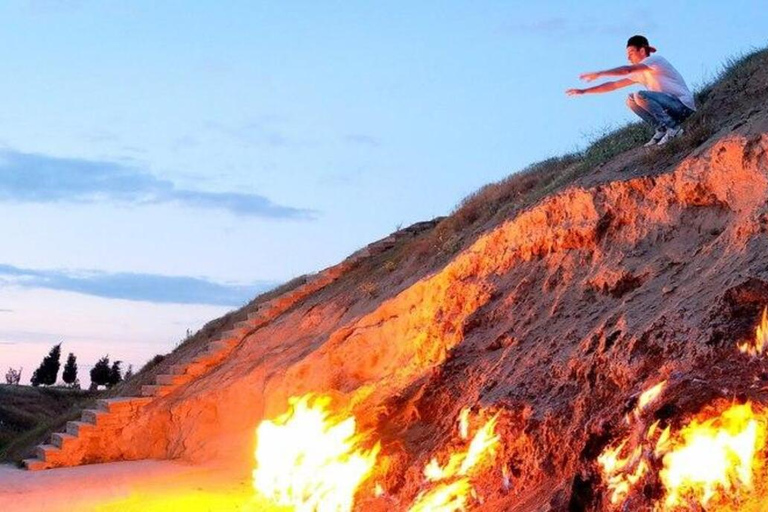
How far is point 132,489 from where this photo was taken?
11.8 metres

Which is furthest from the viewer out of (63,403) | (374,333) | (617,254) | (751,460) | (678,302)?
(63,403)

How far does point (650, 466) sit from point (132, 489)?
790 cm

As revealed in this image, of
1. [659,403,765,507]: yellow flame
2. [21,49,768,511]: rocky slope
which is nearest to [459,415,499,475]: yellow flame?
Answer: [21,49,768,511]: rocky slope

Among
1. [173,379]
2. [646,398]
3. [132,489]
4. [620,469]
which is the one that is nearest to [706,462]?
[620,469]

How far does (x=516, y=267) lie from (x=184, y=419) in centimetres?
704

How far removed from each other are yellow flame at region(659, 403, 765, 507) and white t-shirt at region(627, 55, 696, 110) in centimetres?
692

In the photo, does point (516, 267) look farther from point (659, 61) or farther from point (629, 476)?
point (629, 476)

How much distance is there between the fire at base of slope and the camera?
542 cm

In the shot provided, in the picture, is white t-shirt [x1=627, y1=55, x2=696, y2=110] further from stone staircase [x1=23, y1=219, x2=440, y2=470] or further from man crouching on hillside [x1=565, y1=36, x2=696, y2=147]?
stone staircase [x1=23, y1=219, x2=440, y2=470]

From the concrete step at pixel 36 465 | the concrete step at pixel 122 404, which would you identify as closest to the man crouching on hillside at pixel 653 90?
the concrete step at pixel 122 404

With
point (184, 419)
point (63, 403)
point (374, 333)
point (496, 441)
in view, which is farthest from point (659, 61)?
point (63, 403)

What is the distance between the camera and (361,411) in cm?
1045

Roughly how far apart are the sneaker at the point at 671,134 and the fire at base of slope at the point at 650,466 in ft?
15.8

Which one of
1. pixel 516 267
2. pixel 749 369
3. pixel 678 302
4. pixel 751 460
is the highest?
pixel 516 267
